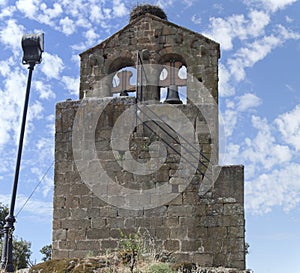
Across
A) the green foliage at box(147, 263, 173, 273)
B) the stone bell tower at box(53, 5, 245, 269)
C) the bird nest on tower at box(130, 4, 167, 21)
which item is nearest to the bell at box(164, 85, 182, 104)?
the stone bell tower at box(53, 5, 245, 269)

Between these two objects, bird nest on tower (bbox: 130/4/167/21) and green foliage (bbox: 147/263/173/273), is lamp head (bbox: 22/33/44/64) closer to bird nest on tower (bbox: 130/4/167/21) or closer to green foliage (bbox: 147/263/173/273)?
green foliage (bbox: 147/263/173/273)

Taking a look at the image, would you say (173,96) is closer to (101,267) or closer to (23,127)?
(23,127)

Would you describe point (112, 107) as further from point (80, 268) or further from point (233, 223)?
point (80, 268)

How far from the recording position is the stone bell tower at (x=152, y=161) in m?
11.1

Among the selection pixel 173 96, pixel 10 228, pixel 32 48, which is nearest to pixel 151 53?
pixel 173 96

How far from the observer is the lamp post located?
766 centimetres

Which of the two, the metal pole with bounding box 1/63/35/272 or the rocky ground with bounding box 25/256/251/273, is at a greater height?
the metal pole with bounding box 1/63/35/272

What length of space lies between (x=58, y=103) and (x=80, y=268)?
4.92m

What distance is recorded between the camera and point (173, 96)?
12.1 metres

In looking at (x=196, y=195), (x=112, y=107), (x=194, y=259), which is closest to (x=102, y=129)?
(x=112, y=107)

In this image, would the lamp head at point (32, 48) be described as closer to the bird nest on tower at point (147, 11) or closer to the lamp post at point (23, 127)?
the lamp post at point (23, 127)

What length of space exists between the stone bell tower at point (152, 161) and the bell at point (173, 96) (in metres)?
0.02

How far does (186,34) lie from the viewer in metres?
12.4

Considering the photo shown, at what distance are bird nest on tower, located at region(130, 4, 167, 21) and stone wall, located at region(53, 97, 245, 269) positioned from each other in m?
2.20
